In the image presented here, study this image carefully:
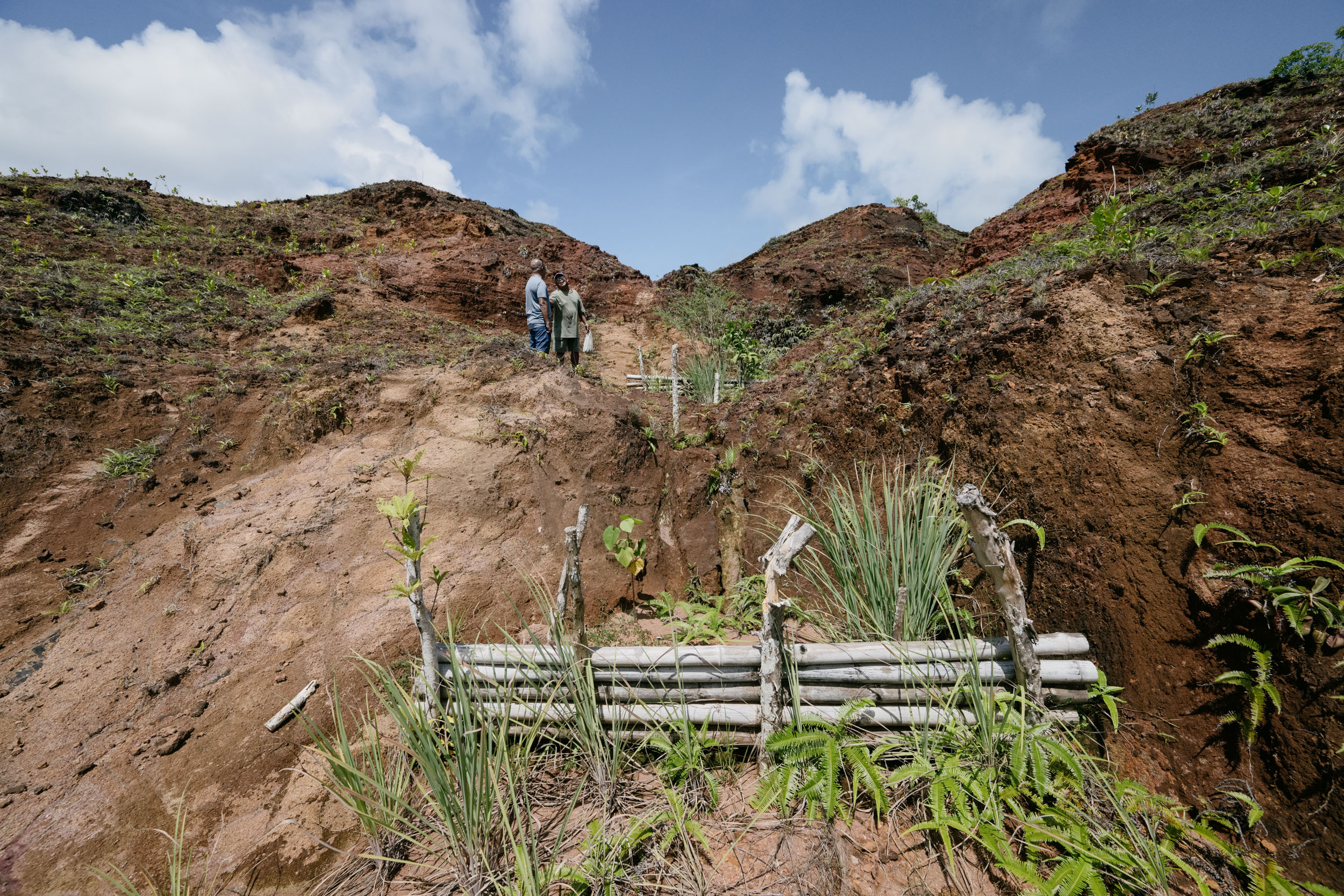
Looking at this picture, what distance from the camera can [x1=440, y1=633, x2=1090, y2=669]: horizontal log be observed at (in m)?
2.44

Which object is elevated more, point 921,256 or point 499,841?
point 921,256

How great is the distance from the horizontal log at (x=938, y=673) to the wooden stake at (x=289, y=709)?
2963 millimetres

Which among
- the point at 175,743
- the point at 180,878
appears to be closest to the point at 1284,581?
the point at 180,878

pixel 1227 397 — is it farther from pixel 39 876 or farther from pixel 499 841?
pixel 39 876

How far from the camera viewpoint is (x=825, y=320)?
11109 millimetres

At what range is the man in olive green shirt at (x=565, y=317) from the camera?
681 centimetres

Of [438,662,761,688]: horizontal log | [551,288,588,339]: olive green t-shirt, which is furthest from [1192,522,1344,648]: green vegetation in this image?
[551,288,588,339]: olive green t-shirt

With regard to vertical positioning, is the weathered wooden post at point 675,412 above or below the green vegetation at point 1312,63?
below

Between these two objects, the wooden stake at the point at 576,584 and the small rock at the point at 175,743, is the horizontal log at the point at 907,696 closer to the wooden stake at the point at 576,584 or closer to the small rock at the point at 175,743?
the wooden stake at the point at 576,584

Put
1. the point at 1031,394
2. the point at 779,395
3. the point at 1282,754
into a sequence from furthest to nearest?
the point at 779,395
the point at 1031,394
the point at 1282,754

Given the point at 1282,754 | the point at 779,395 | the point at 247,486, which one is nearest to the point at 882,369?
the point at 779,395

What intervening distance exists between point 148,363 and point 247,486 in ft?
7.85

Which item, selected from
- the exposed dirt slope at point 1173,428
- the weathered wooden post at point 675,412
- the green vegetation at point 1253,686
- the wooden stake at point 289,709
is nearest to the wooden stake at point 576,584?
the wooden stake at point 289,709

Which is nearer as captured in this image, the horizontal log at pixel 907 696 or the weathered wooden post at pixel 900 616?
the horizontal log at pixel 907 696
